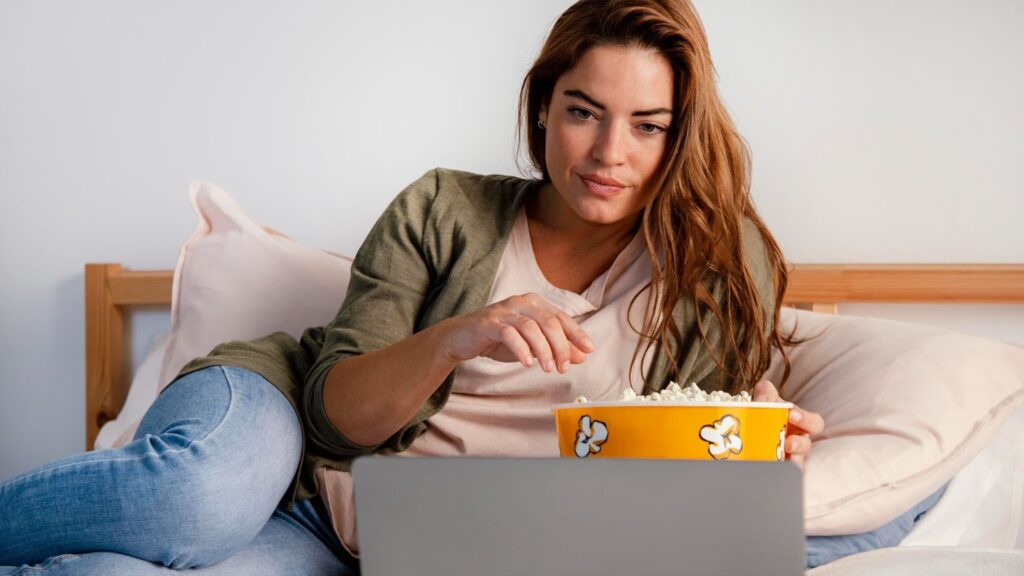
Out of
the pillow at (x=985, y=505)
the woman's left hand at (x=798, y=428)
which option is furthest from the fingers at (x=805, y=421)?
the pillow at (x=985, y=505)

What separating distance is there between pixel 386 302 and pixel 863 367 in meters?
0.57

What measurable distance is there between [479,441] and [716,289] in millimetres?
346

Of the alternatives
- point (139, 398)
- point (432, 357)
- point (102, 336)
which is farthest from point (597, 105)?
point (102, 336)

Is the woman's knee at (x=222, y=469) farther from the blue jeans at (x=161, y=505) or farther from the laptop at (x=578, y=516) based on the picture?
the laptop at (x=578, y=516)

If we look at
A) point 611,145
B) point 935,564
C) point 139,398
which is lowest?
point 139,398

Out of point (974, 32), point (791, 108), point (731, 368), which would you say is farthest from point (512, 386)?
point (974, 32)

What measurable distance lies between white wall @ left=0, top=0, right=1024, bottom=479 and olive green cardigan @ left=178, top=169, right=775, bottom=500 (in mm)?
395

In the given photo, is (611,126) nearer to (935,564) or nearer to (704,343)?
(704,343)

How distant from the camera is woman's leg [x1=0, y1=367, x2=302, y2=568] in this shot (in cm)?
97

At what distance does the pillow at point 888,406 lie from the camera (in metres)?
1.07

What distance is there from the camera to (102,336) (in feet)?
6.11

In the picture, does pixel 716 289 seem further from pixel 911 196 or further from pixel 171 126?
pixel 171 126

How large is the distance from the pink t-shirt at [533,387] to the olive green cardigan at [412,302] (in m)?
0.04

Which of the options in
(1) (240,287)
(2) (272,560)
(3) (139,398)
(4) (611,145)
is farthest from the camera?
(3) (139,398)
